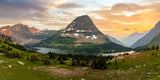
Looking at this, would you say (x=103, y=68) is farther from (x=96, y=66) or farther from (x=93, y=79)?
(x=93, y=79)

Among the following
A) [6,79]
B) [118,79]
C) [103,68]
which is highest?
[6,79]

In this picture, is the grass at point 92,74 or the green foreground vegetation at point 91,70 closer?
the grass at point 92,74

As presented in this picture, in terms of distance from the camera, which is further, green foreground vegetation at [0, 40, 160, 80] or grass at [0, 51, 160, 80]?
green foreground vegetation at [0, 40, 160, 80]

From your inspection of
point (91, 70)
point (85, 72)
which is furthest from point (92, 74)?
point (91, 70)

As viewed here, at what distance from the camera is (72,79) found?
1775 inches

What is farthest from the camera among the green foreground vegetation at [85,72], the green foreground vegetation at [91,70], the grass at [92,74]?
the green foreground vegetation at [91,70]

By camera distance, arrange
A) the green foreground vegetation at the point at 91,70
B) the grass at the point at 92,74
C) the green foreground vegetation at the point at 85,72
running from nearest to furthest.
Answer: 1. the grass at the point at 92,74
2. the green foreground vegetation at the point at 85,72
3. the green foreground vegetation at the point at 91,70

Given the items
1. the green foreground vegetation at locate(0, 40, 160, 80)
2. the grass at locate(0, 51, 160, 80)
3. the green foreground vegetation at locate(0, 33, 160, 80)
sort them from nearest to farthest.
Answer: the grass at locate(0, 51, 160, 80)
the green foreground vegetation at locate(0, 40, 160, 80)
the green foreground vegetation at locate(0, 33, 160, 80)

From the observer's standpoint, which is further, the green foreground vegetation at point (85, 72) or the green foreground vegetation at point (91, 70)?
the green foreground vegetation at point (91, 70)

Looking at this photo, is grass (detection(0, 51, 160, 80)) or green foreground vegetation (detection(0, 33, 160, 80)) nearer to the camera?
grass (detection(0, 51, 160, 80))

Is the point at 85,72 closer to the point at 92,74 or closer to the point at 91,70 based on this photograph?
the point at 92,74

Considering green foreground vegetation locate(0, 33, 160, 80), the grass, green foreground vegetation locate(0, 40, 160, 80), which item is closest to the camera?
the grass

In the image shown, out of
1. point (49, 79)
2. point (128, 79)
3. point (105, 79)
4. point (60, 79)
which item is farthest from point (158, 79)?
point (49, 79)

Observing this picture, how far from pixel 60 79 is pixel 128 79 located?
26089mm
